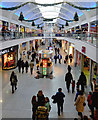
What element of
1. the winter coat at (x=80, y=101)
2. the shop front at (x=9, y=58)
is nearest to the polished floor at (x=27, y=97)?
the winter coat at (x=80, y=101)

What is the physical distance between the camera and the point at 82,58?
17.0 meters

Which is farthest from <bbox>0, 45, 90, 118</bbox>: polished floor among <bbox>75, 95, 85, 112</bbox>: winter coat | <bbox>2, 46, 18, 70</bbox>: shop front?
<bbox>2, 46, 18, 70</bbox>: shop front

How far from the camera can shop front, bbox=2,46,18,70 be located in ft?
59.1

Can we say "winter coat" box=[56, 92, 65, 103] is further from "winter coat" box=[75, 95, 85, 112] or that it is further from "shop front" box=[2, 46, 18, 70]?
"shop front" box=[2, 46, 18, 70]

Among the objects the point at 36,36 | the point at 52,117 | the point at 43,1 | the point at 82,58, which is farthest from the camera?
the point at 36,36

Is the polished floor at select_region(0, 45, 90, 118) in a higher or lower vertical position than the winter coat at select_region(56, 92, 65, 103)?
lower

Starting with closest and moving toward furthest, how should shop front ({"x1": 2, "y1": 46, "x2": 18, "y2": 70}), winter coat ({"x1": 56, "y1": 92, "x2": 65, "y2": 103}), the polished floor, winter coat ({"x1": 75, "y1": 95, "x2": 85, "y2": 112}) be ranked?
winter coat ({"x1": 75, "y1": 95, "x2": 85, "y2": 112}) → winter coat ({"x1": 56, "y1": 92, "x2": 65, "y2": 103}) → the polished floor → shop front ({"x1": 2, "y1": 46, "x2": 18, "y2": 70})

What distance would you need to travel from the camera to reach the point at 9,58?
19.0m

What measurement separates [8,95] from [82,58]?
9.14 m

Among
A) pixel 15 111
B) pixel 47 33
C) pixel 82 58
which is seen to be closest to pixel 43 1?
pixel 82 58

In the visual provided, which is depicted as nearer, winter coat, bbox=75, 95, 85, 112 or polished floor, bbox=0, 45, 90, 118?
winter coat, bbox=75, 95, 85, 112

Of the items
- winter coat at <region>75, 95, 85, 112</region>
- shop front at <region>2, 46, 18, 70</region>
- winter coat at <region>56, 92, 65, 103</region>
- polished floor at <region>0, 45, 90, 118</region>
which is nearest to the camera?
winter coat at <region>75, 95, 85, 112</region>

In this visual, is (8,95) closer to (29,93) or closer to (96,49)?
(29,93)

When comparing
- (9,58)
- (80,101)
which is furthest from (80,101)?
(9,58)
